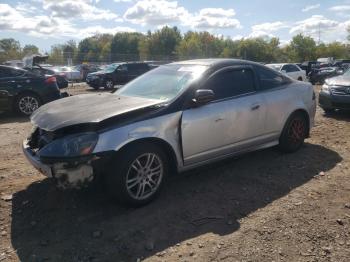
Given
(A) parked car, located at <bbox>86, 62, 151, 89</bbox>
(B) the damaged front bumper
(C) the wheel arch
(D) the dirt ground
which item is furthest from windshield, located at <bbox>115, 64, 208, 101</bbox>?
(A) parked car, located at <bbox>86, 62, 151, 89</bbox>

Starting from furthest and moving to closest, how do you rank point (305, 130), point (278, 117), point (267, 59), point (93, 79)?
point (267, 59) → point (93, 79) → point (305, 130) → point (278, 117)

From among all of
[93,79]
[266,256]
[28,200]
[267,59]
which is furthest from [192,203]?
[267,59]

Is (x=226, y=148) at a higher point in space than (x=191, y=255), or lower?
higher

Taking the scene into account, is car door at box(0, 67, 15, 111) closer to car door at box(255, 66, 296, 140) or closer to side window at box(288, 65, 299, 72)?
car door at box(255, 66, 296, 140)

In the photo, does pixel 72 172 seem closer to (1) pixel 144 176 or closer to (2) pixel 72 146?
(2) pixel 72 146

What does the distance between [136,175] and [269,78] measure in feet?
8.93

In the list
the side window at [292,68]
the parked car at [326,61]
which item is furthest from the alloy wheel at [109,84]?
the parked car at [326,61]

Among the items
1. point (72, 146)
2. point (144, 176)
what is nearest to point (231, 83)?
point (144, 176)

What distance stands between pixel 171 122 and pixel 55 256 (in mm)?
1812

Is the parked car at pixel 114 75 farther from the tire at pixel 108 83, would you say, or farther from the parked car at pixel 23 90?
the parked car at pixel 23 90

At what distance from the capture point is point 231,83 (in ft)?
16.5

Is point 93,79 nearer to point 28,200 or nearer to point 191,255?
point 28,200

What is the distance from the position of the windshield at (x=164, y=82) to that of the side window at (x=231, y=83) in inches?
8.7

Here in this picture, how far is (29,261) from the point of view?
3225 mm
